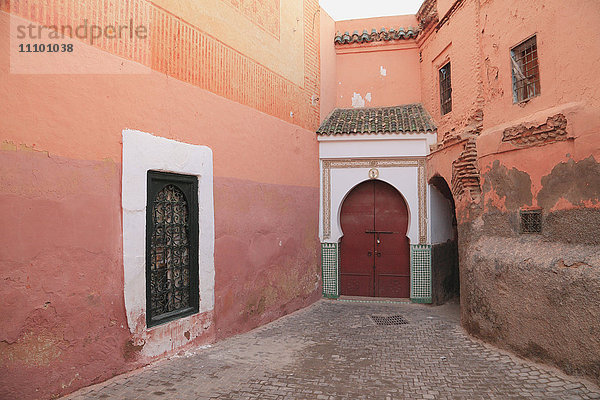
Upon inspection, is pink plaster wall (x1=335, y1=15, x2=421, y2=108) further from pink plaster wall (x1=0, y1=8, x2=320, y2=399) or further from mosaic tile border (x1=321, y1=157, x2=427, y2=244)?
pink plaster wall (x1=0, y1=8, x2=320, y2=399)

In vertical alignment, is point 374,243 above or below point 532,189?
below

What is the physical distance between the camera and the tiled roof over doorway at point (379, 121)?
8.71 metres

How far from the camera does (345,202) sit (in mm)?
9414

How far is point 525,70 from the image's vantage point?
18.2 ft

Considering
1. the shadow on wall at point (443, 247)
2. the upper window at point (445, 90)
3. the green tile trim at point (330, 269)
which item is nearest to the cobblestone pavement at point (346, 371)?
the shadow on wall at point (443, 247)

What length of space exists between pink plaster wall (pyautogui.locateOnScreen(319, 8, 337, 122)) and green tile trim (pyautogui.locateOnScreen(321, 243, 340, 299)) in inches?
120

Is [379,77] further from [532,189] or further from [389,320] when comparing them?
[389,320]

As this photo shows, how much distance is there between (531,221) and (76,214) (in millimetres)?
5435

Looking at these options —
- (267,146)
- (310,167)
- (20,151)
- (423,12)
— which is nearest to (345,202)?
(310,167)

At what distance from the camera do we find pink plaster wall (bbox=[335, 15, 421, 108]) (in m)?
9.76

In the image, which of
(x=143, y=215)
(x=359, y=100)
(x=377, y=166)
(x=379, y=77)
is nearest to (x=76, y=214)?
(x=143, y=215)

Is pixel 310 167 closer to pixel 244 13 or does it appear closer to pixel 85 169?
pixel 244 13

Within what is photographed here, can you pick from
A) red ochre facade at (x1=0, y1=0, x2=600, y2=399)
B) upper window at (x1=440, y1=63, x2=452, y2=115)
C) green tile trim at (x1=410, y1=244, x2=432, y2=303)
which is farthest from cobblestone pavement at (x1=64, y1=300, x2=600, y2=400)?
upper window at (x1=440, y1=63, x2=452, y2=115)

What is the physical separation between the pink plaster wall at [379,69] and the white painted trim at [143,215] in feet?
18.7
